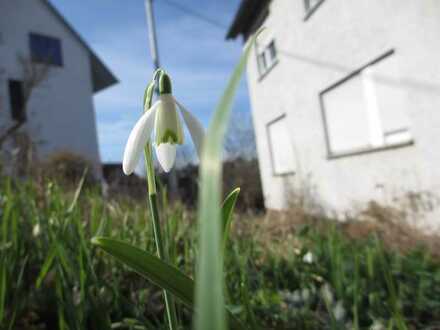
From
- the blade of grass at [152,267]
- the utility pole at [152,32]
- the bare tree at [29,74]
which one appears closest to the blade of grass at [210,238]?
the blade of grass at [152,267]

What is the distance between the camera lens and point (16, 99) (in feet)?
51.3

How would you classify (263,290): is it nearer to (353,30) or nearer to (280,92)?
(353,30)

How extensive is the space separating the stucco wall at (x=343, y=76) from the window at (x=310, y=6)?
89mm

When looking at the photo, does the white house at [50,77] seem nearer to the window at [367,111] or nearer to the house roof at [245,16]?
the house roof at [245,16]

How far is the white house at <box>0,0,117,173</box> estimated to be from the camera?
15.4m

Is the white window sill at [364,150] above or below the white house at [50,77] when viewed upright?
below

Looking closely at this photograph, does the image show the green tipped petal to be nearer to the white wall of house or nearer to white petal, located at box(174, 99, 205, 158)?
white petal, located at box(174, 99, 205, 158)

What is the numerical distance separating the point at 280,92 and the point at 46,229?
340 inches

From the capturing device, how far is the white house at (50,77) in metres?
15.4

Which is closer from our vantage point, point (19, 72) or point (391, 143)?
point (391, 143)

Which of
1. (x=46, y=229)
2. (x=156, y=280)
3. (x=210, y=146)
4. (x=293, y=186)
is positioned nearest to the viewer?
(x=210, y=146)

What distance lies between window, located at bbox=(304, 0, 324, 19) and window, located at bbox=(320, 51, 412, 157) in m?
1.52

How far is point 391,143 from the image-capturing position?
567 centimetres

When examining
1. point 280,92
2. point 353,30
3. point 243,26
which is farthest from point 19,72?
point 353,30
